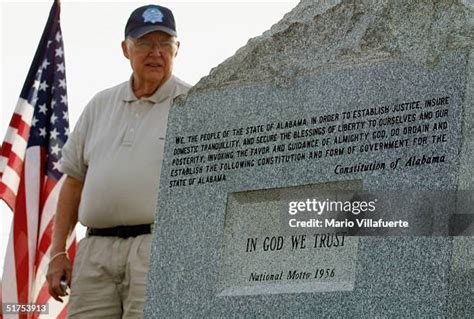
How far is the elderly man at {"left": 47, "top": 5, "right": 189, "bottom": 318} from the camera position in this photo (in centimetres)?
657

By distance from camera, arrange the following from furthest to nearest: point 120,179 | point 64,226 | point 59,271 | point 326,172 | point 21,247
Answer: point 21,247 → point 64,226 → point 59,271 → point 120,179 → point 326,172

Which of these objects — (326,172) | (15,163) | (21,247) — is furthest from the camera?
(15,163)

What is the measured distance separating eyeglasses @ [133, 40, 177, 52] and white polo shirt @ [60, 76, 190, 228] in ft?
0.53

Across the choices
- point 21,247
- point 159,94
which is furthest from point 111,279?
point 21,247

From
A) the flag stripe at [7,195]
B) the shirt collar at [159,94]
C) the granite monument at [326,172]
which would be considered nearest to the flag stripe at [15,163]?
the flag stripe at [7,195]

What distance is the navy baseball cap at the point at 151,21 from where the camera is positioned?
6.88 meters

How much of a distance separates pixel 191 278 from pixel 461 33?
1.59 meters

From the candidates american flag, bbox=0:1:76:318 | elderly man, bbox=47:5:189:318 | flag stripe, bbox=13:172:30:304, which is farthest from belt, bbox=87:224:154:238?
flag stripe, bbox=13:172:30:304

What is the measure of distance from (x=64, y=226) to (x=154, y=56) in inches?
39.5

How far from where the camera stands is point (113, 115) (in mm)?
6934

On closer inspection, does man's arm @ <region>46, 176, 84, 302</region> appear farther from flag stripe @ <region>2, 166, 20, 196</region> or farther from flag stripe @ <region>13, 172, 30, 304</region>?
flag stripe @ <region>2, 166, 20, 196</region>

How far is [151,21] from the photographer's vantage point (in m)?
6.89

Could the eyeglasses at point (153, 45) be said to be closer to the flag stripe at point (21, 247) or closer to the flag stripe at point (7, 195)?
the flag stripe at point (21, 247)

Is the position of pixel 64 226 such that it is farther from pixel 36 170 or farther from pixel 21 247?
pixel 36 170
